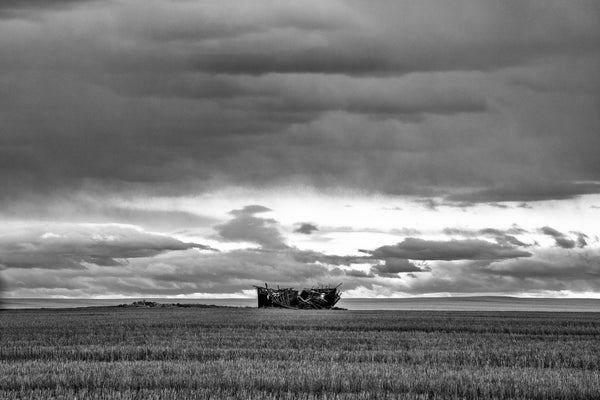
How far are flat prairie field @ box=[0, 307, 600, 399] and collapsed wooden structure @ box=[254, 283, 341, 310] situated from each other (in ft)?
254

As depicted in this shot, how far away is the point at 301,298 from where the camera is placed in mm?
121562

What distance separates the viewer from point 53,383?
2156 centimetres

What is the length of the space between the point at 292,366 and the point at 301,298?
317 feet

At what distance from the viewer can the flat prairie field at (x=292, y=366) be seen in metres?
20.2

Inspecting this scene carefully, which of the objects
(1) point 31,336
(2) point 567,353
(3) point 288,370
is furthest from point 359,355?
(1) point 31,336

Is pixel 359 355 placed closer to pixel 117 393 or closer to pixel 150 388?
pixel 150 388

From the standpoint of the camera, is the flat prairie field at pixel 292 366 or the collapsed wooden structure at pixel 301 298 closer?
the flat prairie field at pixel 292 366

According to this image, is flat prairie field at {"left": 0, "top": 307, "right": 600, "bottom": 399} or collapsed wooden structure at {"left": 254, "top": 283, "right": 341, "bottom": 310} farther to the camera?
collapsed wooden structure at {"left": 254, "top": 283, "right": 341, "bottom": 310}

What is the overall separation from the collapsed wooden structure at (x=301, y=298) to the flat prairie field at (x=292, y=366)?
254 ft

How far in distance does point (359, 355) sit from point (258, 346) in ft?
21.4

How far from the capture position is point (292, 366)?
2547 cm

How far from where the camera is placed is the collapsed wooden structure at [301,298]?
120688 mm

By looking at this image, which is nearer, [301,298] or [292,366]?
[292,366]

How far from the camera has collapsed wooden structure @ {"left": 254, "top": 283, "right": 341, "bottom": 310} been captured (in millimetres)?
120688
